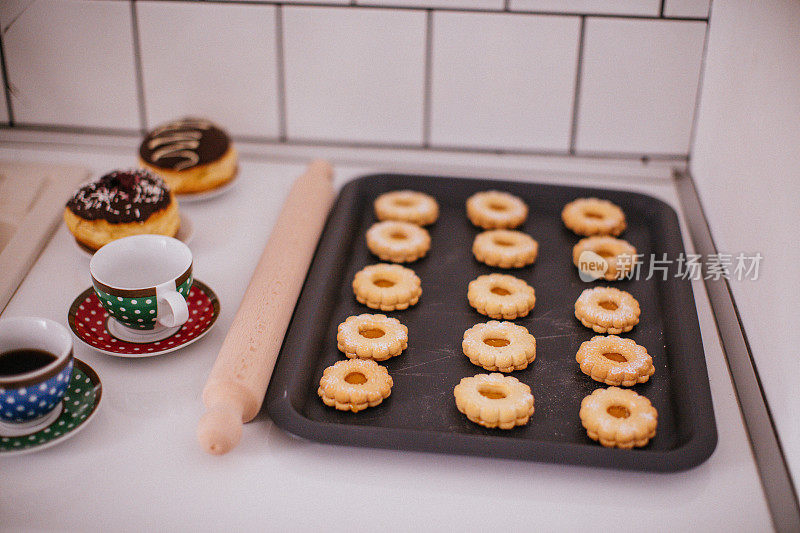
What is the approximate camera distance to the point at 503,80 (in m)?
1.28

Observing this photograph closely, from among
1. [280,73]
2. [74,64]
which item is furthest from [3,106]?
[280,73]

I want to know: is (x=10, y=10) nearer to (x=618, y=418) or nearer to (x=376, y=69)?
(x=376, y=69)

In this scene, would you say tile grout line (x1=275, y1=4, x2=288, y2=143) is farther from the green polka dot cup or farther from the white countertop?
the white countertop

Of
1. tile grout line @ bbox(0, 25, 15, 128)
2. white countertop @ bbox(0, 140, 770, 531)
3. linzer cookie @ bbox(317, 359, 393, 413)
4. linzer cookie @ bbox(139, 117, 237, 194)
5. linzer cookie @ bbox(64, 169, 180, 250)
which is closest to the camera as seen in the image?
white countertop @ bbox(0, 140, 770, 531)

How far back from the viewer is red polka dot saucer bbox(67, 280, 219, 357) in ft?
2.92

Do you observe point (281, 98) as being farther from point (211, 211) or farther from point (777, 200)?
point (777, 200)

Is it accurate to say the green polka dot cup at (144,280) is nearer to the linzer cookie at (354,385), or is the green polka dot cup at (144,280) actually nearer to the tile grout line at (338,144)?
the linzer cookie at (354,385)

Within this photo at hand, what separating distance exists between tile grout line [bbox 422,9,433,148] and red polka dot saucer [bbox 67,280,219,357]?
1.75 ft

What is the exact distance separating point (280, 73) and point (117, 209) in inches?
16.8

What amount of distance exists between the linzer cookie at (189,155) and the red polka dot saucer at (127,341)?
26 centimetres

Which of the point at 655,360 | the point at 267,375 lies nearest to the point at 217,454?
the point at 267,375

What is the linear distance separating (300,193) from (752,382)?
2.26 ft

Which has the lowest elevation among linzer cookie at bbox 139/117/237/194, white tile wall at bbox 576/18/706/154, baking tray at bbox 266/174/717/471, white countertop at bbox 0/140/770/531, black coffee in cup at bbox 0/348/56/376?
white countertop at bbox 0/140/770/531

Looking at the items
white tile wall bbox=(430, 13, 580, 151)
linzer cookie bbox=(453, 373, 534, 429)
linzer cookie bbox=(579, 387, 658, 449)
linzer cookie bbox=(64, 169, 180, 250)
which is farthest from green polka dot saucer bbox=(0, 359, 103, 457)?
white tile wall bbox=(430, 13, 580, 151)
